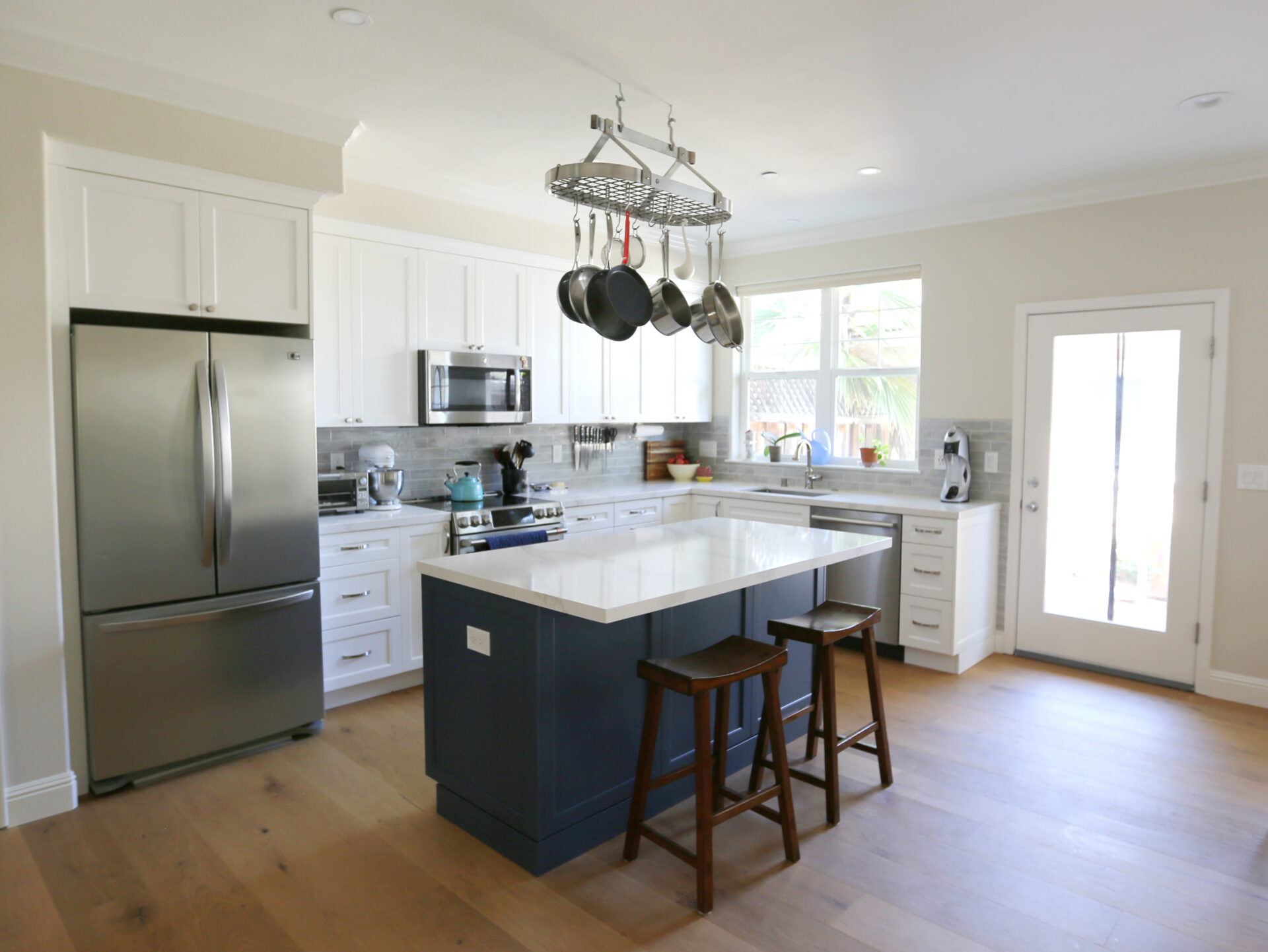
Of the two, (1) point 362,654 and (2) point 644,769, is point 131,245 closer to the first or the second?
(1) point 362,654

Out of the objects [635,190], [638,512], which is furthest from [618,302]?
[638,512]

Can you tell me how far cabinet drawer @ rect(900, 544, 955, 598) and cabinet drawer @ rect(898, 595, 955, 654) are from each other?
5cm

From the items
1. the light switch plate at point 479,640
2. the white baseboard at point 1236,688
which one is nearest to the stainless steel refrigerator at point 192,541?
the light switch plate at point 479,640

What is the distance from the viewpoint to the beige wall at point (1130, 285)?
3816 millimetres

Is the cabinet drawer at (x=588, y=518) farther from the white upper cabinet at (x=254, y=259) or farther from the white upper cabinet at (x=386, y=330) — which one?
the white upper cabinet at (x=254, y=259)

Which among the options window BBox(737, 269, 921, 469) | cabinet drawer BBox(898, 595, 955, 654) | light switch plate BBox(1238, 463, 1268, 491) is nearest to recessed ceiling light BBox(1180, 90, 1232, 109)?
light switch plate BBox(1238, 463, 1268, 491)

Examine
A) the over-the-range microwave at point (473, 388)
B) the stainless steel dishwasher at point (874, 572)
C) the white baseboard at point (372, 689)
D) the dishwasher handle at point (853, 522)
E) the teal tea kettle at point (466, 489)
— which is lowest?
the white baseboard at point (372, 689)

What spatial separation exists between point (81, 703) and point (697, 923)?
2338 millimetres

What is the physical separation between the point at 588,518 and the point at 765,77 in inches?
105

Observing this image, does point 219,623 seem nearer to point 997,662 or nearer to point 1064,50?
point 1064,50

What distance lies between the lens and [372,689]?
394 centimetres

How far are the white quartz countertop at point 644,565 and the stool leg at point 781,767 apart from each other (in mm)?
328

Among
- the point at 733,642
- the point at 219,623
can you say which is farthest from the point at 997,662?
the point at 219,623

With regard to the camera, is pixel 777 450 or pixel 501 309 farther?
pixel 777 450
